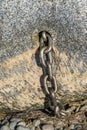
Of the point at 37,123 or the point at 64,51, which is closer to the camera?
the point at 64,51

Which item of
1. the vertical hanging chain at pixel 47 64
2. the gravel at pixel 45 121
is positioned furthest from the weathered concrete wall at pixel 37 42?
the gravel at pixel 45 121

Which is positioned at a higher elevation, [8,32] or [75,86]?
[8,32]

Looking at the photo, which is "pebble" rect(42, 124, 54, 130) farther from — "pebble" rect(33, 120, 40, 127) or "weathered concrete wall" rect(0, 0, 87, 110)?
"weathered concrete wall" rect(0, 0, 87, 110)

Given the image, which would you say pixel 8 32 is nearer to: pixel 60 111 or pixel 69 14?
pixel 69 14

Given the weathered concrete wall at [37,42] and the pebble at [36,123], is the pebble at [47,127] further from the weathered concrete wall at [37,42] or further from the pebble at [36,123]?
the weathered concrete wall at [37,42]

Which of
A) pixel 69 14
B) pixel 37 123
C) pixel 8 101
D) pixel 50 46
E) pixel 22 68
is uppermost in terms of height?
pixel 69 14

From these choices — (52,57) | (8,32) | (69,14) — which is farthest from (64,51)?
(8,32)

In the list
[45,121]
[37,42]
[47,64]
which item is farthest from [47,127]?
[37,42]
